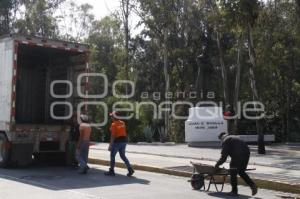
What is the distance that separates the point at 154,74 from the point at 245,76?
1048 centimetres

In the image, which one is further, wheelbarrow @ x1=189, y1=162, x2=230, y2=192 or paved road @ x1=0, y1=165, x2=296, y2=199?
wheelbarrow @ x1=189, y1=162, x2=230, y2=192

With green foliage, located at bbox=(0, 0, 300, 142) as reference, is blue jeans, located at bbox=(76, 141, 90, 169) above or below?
below

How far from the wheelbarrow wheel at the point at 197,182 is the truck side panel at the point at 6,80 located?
6005 millimetres

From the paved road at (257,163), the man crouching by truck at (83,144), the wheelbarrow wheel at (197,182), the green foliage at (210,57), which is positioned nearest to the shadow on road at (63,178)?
the man crouching by truck at (83,144)

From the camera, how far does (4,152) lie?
15523 millimetres

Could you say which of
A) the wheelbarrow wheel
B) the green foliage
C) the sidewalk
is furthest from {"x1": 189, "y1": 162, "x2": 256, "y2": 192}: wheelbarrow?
the green foliage

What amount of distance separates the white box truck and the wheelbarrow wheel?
571 centimetres

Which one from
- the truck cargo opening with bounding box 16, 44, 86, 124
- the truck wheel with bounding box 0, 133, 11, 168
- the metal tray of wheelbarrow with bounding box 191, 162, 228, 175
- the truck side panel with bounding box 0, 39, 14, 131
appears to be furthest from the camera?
the truck cargo opening with bounding box 16, 44, 86, 124

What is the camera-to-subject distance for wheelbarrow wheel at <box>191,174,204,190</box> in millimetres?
11695

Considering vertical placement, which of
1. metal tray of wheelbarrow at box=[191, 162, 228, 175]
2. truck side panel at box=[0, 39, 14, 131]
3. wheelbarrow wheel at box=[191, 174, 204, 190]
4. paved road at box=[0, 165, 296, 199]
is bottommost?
paved road at box=[0, 165, 296, 199]

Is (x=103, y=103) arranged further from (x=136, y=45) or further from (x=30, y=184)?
(x=30, y=184)


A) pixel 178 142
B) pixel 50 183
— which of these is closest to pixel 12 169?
pixel 50 183

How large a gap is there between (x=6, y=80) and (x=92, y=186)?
486 cm

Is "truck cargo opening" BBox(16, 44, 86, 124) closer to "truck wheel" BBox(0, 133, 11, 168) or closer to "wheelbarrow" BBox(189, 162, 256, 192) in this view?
"truck wheel" BBox(0, 133, 11, 168)
